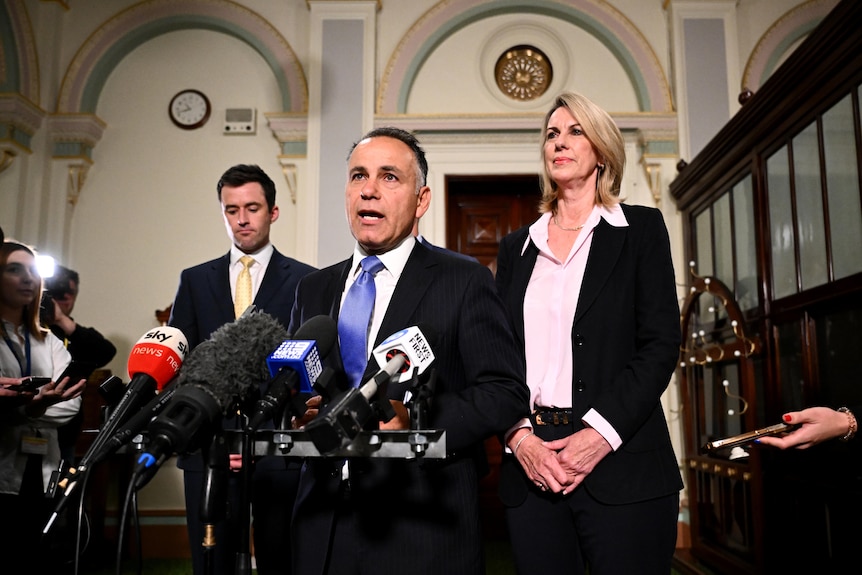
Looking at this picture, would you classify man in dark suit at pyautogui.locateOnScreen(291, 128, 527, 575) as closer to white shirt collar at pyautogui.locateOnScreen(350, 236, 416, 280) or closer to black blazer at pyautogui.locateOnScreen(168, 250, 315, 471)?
white shirt collar at pyautogui.locateOnScreen(350, 236, 416, 280)

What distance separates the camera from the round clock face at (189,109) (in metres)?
5.32

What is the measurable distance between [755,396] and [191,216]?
150 inches

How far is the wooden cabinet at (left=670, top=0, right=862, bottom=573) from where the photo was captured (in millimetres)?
2758

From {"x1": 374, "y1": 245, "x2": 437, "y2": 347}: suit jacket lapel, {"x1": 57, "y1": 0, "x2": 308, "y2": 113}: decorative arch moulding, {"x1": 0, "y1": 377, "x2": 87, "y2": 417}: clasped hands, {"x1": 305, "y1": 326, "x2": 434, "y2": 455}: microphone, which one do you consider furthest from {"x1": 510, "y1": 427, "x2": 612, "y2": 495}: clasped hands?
{"x1": 57, "y1": 0, "x2": 308, "y2": 113}: decorative arch moulding

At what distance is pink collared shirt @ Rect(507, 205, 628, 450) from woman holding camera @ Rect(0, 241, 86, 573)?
5.13 ft

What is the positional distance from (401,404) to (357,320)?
0.28 m

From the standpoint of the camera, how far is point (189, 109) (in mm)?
5336

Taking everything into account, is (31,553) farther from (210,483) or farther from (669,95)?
(669,95)

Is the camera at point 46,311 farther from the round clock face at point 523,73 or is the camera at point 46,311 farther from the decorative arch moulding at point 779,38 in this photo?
the decorative arch moulding at point 779,38

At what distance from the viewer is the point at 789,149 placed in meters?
3.27

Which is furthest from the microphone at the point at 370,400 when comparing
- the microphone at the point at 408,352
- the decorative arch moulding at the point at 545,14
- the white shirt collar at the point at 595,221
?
the decorative arch moulding at the point at 545,14

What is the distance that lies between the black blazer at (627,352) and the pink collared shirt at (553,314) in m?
0.02

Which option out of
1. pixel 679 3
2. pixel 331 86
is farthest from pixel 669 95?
pixel 331 86

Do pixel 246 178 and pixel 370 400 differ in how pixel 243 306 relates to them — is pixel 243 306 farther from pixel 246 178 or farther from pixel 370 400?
pixel 370 400
